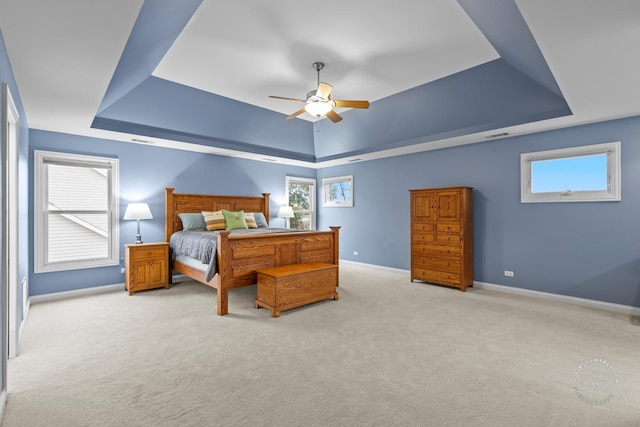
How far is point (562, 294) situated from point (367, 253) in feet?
11.1

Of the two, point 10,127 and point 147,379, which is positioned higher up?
point 10,127

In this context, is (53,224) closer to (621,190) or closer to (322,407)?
(322,407)

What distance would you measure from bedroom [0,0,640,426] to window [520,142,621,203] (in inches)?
3.4

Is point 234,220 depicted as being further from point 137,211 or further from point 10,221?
point 10,221

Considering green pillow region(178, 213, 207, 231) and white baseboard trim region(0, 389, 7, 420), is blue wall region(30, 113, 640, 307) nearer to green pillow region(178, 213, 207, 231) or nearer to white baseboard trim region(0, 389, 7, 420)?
green pillow region(178, 213, 207, 231)

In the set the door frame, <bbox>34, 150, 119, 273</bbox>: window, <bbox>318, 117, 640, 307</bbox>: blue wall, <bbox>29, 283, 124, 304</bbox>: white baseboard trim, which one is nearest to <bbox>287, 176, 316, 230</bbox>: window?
<bbox>318, 117, 640, 307</bbox>: blue wall

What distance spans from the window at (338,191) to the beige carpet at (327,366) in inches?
138

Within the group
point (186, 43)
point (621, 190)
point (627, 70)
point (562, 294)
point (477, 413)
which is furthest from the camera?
point (562, 294)

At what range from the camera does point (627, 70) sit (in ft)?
8.41

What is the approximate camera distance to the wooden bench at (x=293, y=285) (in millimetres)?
3508

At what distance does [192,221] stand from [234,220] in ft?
2.34

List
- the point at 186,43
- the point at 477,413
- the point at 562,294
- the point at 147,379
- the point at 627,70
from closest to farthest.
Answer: the point at 477,413 < the point at 147,379 < the point at 627,70 < the point at 186,43 < the point at 562,294

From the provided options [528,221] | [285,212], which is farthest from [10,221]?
[528,221]

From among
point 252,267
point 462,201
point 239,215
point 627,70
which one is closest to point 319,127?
point 239,215
